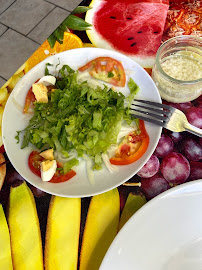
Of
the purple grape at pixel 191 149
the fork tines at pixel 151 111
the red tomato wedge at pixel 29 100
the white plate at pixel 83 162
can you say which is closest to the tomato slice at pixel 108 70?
the white plate at pixel 83 162

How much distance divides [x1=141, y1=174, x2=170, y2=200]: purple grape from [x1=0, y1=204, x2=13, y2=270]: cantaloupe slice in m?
0.52

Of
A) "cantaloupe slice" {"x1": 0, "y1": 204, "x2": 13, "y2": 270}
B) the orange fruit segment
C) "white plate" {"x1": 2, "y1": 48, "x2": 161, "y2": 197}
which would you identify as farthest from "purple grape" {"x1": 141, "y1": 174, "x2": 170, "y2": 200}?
the orange fruit segment

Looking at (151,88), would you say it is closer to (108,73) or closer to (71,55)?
(108,73)

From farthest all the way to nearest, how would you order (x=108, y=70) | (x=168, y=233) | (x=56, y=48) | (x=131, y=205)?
(x=56, y=48)
(x=108, y=70)
(x=131, y=205)
(x=168, y=233)

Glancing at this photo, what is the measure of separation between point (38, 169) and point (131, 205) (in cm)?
37

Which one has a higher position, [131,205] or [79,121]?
[79,121]

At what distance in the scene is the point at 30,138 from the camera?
4.10 ft

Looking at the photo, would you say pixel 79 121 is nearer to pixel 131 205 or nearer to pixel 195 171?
pixel 131 205

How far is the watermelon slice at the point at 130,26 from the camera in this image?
156cm

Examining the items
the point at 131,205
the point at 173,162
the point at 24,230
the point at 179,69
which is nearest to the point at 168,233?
the point at 131,205

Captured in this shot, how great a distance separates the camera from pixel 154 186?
1.20 metres

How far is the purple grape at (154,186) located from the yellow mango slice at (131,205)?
3 cm

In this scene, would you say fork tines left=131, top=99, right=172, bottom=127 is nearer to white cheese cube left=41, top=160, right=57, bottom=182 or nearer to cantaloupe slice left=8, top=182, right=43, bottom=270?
white cheese cube left=41, top=160, right=57, bottom=182

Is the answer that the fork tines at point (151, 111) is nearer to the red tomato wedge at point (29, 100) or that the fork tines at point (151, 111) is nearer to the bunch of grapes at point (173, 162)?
the bunch of grapes at point (173, 162)
